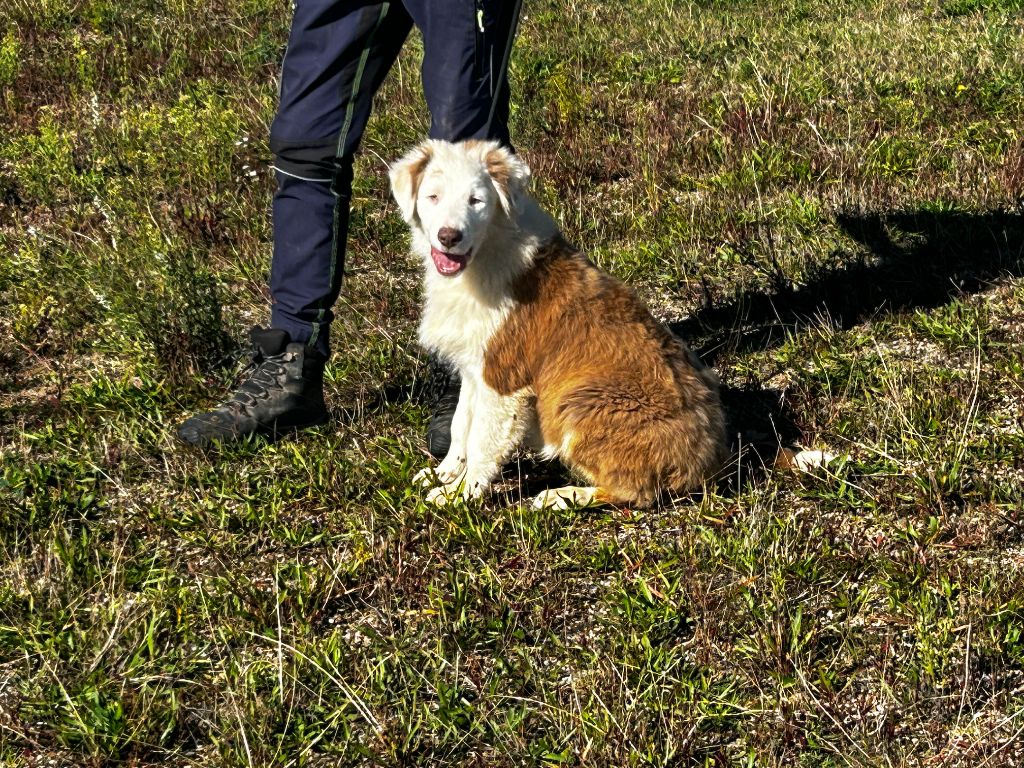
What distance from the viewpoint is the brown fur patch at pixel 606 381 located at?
3941 mm

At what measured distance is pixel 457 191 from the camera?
3.95 m

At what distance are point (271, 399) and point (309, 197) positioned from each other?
2.86 ft

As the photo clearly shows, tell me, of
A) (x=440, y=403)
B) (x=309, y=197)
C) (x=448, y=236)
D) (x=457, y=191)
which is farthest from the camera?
(x=440, y=403)

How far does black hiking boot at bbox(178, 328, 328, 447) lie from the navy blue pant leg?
8 centimetres

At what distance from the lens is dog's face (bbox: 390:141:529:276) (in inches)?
154

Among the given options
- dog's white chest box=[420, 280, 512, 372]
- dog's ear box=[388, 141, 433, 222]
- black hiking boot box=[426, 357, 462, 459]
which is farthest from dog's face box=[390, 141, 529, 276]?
black hiking boot box=[426, 357, 462, 459]

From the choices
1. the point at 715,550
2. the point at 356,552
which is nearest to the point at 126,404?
the point at 356,552

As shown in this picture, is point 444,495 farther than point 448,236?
Yes

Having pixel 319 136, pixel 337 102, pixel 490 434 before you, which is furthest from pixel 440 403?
pixel 337 102

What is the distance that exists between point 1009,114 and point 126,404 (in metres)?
6.07

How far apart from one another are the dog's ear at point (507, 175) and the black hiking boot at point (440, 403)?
2.81 feet

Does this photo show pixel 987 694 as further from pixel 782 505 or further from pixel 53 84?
pixel 53 84

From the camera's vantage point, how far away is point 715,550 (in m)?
3.71

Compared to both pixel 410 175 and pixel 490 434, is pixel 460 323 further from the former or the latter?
pixel 410 175
